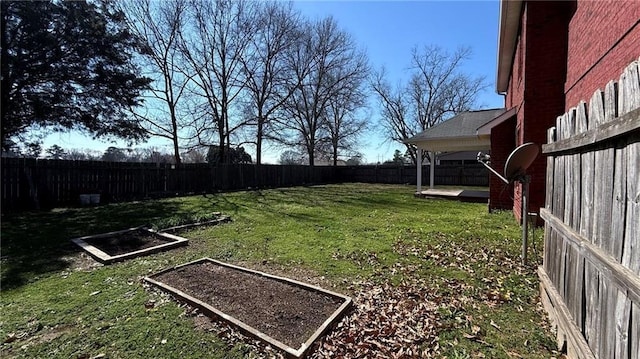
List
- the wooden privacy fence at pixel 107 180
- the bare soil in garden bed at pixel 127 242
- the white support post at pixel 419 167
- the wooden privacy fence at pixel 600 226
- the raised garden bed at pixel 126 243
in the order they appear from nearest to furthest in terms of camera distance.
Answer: the wooden privacy fence at pixel 600 226, the raised garden bed at pixel 126 243, the bare soil in garden bed at pixel 127 242, the wooden privacy fence at pixel 107 180, the white support post at pixel 419 167

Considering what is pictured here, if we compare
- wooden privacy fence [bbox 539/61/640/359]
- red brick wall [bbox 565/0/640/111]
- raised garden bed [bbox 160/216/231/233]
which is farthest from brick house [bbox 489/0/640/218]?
raised garden bed [bbox 160/216/231/233]

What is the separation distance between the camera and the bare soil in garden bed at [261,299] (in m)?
2.64

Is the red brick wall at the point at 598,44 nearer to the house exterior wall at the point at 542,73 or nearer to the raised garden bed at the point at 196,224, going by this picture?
the house exterior wall at the point at 542,73

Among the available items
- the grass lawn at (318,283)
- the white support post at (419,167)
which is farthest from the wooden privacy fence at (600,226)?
the white support post at (419,167)

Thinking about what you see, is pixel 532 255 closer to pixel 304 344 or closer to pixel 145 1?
pixel 304 344

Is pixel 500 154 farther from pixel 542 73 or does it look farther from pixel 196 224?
pixel 196 224

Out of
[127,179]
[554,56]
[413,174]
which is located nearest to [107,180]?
[127,179]

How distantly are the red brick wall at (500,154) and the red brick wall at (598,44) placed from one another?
306 centimetres

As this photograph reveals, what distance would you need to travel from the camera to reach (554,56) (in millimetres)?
6387

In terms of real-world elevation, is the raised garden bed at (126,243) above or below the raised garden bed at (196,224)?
below

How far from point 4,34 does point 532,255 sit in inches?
576

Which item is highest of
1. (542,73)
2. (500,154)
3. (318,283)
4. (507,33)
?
(507,33)

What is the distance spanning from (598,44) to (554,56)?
2541 mm

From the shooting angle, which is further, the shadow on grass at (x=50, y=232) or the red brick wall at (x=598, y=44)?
the shadow on grass at (x=50, y=232)
